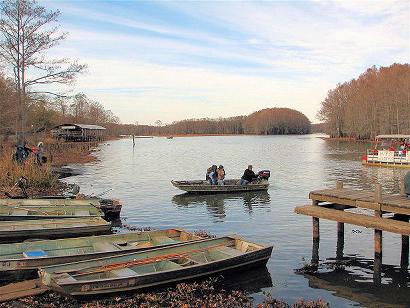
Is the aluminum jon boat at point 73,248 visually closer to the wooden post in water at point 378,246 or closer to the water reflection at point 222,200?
the wooden post in water at point 378,246

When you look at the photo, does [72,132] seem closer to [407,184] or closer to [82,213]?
[82,213]

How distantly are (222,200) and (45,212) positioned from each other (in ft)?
36.5

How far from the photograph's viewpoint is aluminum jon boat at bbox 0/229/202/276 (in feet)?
35.8

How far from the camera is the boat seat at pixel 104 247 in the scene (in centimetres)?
Answer: 1266

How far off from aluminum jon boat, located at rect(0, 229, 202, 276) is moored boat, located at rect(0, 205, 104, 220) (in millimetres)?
3704

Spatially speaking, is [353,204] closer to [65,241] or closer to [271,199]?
[65,241]

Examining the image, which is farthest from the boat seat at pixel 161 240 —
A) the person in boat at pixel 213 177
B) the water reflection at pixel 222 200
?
the person in boat at pixel 213 177

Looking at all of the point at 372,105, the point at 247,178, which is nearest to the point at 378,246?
the point at 247,178

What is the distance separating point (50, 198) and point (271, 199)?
12414mm

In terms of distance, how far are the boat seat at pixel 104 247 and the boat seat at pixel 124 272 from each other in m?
1.91

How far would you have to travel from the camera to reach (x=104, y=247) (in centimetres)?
1290

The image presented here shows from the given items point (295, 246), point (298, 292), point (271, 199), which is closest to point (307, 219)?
point (295, 246)

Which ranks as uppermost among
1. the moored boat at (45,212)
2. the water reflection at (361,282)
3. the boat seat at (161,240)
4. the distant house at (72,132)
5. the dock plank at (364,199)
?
the distant house at (72,132)

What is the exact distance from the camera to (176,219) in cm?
2067
